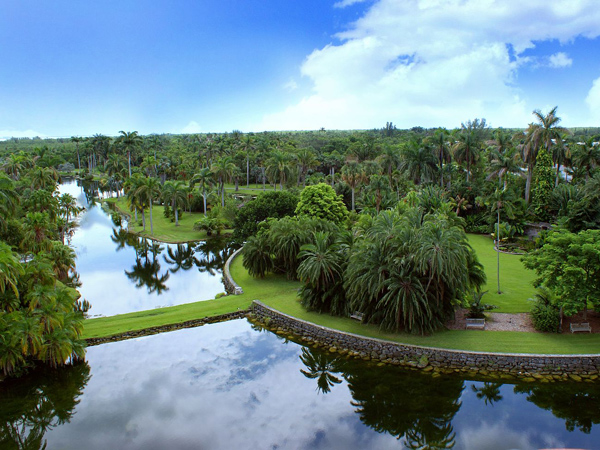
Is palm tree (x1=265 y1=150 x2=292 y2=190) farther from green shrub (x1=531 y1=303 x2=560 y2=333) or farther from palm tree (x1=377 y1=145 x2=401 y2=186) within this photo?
green shrub (x1=531 y1=303 x2=560 y2=333)

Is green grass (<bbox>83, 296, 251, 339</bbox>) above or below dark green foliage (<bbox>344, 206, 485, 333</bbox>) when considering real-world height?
below

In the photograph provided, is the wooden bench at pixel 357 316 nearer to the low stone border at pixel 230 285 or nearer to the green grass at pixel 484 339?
the green grass at pixel 484 339

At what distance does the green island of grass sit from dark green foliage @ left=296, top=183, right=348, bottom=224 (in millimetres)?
10048

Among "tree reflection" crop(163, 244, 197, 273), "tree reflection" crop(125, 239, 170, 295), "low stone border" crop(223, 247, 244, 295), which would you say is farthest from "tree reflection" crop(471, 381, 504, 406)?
"tree reflection" crop(163, 244, 197, 273)

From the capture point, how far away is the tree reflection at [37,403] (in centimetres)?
1981

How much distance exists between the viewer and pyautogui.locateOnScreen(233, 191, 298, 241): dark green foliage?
179 feet

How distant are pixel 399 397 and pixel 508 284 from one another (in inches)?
662

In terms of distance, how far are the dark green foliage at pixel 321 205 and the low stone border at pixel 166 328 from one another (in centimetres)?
1816

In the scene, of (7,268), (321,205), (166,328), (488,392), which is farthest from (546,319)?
(7,268)

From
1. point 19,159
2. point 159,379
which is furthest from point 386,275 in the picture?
point 19,159

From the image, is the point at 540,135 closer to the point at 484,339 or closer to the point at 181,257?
the point at 484,339

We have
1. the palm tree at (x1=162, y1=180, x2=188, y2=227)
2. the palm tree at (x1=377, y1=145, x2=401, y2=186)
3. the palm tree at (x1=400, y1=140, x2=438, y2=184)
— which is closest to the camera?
the palm tree at (x1=400, y1=140, x2=438, y2=184)

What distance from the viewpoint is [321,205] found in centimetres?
4909

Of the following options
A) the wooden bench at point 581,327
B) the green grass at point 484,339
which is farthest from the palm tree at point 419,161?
the wooden bench at point 581,327
